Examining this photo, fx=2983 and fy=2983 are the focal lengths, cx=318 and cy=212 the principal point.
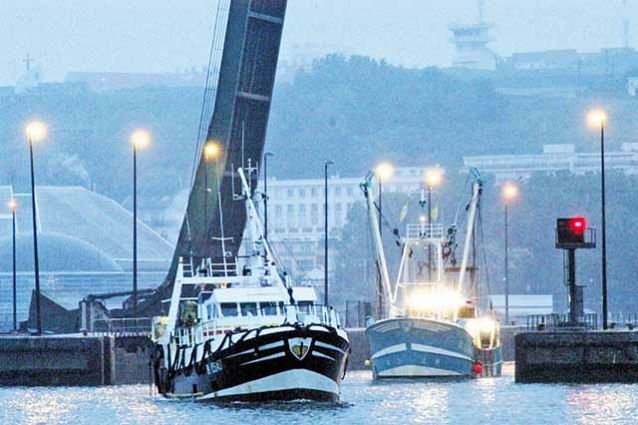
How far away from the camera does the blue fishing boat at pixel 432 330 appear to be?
96.9m

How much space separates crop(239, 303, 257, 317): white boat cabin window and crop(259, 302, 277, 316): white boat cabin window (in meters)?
0.19

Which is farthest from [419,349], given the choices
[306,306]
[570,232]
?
[306,306]

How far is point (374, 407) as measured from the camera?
79562 millimetres

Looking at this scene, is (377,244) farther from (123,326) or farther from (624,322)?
(624,322)

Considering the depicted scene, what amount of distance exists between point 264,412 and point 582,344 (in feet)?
54.7

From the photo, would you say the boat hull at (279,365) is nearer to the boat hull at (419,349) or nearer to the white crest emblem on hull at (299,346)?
the white crest emblem on hull at (299,346)

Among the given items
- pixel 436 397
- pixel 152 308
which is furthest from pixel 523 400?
pixel 152 308

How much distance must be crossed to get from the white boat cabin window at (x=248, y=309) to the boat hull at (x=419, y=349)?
1689 centimetres

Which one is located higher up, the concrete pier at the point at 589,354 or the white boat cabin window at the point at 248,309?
the white boat cabin window at the point at 248,309

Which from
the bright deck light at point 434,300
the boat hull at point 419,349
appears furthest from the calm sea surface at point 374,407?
the bright deck light at point 434,300

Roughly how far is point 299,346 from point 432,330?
20.6 m

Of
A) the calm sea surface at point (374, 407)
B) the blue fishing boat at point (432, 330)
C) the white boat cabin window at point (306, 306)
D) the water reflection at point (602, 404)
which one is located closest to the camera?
the water reflection at point (602, 404)

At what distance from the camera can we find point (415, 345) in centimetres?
9694

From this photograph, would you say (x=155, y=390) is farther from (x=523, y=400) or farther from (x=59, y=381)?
(x=523, y=400)
